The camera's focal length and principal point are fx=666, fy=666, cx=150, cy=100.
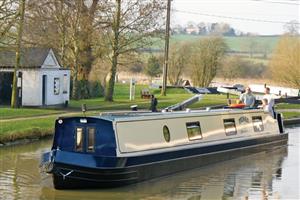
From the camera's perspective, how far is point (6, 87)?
118ft

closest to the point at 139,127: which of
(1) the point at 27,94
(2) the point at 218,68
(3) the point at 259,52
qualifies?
(1) the point at 27,94

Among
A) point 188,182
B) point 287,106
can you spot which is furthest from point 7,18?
point 287,106

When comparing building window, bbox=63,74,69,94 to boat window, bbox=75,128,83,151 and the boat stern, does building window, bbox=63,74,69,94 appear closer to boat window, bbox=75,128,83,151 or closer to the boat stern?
boat window, bbox=75,128,83,151

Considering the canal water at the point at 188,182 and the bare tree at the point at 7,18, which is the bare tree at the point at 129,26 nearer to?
the bare tree at the point at 7,18

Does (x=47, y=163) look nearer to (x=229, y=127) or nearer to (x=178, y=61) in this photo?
(x=229, y=127)

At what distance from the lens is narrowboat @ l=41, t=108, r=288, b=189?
50.7 ft

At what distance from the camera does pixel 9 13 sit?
29.8 meters

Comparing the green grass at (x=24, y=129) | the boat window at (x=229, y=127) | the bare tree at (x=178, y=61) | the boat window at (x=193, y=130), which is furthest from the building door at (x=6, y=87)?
the bare tree at (x=178, y=61)

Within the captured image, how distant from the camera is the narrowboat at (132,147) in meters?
15.5

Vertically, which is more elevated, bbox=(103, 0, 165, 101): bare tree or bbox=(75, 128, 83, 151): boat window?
bbox=(103, 0, 165, 101): bare tree

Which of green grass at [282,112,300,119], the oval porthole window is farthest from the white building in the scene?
the oval porthole window

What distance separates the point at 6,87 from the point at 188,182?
20734mm

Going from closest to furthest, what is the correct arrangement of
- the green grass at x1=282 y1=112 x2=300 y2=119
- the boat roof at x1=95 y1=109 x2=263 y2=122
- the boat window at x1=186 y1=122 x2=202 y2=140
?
the boat roof at x1=95 y1=109 x2=263 y2=122 → the boat window at x1=186 y1=122 x2=202 y2=140 → the green grass at x1=282 y1=112 x2=300 y2=119

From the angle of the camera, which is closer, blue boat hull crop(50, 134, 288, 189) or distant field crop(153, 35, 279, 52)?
blue boat hull crop(50, 134, 288, 189)
